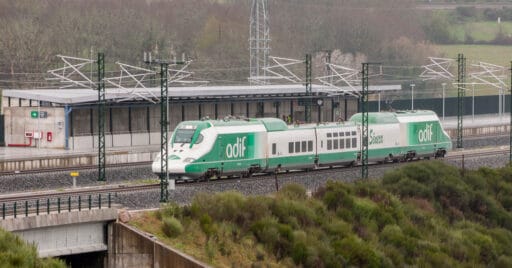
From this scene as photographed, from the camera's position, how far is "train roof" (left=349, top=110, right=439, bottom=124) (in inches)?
2344

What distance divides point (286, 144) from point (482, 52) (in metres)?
78.1

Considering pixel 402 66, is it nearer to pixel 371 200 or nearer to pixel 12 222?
pixel 371 200

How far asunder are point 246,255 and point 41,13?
6435 centimetres

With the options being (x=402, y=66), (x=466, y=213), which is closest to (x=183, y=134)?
(x=466, y=213)

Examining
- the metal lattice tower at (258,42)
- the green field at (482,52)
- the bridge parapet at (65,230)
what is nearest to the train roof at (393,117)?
the metal lattice tower at (258,42)

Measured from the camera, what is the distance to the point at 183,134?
4838 centimetres

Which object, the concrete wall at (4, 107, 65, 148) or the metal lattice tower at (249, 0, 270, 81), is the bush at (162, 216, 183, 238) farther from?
the metal lattice tower at (249, 0, 270, 81)

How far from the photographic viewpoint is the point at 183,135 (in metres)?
48.3

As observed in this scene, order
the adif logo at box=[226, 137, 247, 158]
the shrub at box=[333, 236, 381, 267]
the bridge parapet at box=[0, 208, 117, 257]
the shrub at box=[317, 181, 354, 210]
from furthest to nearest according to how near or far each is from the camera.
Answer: the adif logo at box=[226, 137, 247, 158] < the shrub at box=[317, 181, 354, 210] < the shrub at box=[333, 236, 381, 267] < the bridge parapet at box=[0, 208, 117, 257]

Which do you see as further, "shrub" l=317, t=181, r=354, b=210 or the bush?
"shrub" l=317, t=181, r=354, b=210

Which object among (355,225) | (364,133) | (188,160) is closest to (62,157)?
(188,160)

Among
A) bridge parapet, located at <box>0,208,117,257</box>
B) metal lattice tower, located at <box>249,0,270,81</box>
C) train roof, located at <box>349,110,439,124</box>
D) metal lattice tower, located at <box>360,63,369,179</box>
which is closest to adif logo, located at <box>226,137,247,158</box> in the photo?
metal lattice tower, located at <box>360,63,369,179</box>

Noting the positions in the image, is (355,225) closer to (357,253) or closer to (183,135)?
(357,253)

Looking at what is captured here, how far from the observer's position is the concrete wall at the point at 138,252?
34.4 meters
